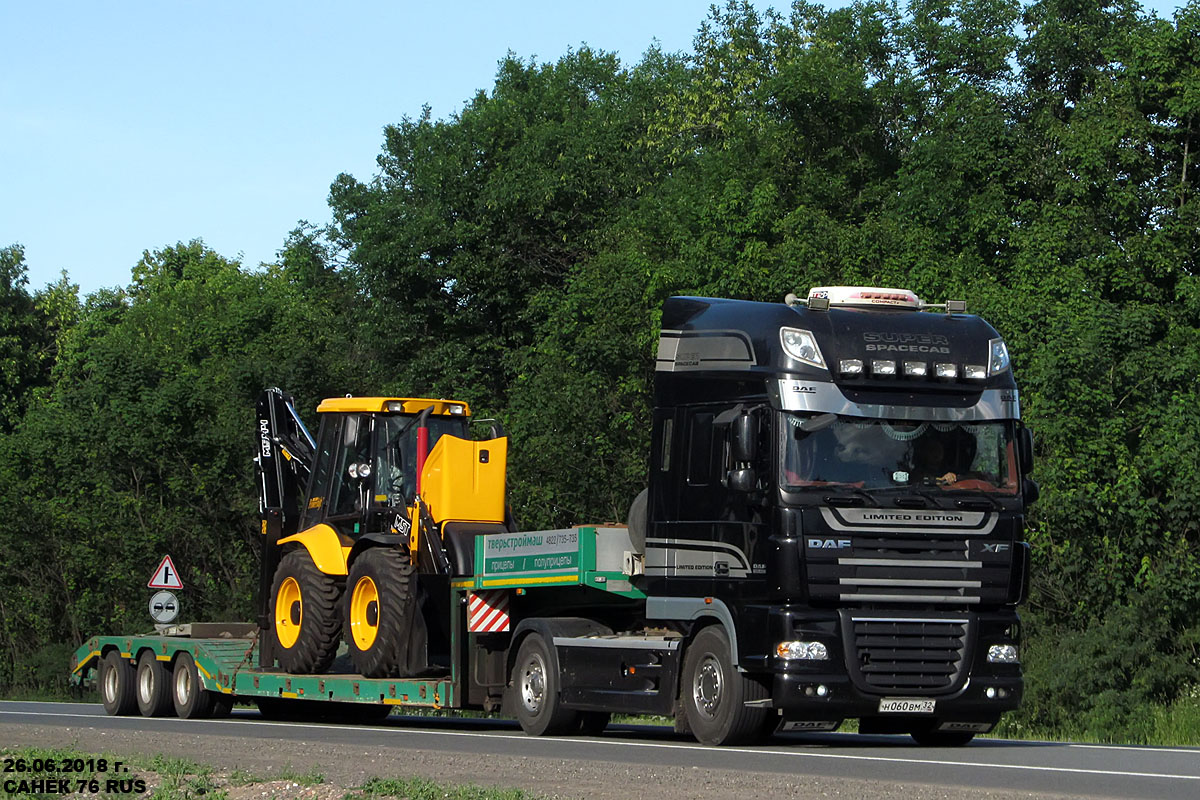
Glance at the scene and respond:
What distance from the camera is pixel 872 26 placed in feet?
151

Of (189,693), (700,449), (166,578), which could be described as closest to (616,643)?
(700,449)

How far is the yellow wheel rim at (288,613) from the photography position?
837 inches

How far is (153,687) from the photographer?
23391mm

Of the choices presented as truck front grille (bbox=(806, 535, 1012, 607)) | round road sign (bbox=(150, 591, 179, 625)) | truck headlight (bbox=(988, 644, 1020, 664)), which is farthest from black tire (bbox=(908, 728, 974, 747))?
round road sign (bbox=(150, 591, 179, 625))

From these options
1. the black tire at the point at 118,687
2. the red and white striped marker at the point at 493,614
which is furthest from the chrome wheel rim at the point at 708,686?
the black tire at the point at 118,687

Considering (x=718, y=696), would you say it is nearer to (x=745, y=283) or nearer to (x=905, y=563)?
(x=905, y=563)

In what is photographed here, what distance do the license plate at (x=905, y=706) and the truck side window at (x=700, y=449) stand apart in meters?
2.47

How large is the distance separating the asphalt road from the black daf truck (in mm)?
625

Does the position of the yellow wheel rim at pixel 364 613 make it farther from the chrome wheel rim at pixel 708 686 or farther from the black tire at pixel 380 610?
the chrome wheel rim at pixel 708 686

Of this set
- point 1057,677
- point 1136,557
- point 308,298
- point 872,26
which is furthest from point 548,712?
point 308,298

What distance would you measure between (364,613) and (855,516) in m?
7.12

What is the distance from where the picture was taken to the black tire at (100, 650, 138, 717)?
24016 mm

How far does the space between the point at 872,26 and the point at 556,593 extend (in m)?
31.4

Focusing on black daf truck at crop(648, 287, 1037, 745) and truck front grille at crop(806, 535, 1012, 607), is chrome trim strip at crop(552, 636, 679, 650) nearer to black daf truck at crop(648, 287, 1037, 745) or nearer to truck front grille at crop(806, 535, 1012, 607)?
black daf truck at crop(648, 287, 1037, 745)
